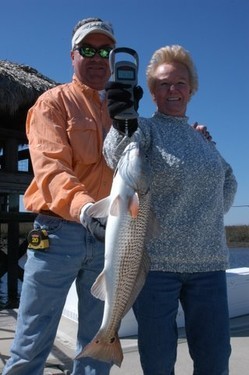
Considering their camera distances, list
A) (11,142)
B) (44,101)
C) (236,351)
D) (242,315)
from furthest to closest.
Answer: (11,142), (242,315), (236,351), (44,101)

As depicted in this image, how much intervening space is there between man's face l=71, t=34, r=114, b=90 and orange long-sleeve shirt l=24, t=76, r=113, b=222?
0.18ft

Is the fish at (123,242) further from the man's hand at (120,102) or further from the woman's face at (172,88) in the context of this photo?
the woman's face at (172,88)

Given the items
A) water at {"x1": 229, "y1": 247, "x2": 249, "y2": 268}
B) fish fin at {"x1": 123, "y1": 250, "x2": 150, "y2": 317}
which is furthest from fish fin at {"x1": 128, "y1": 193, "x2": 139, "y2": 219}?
water at {"x1": 229, "y1": 247, "x2": 249, "y2": 268}

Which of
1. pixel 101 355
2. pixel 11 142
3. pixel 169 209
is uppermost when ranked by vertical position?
pixel 11 142

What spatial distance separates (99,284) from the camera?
2523mm

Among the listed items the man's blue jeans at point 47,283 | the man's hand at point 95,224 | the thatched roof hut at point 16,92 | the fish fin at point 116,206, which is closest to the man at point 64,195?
the man's blue jeans at point 47,283

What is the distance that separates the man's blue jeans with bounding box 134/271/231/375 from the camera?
2732 mm

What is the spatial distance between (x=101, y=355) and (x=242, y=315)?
4.10 metres

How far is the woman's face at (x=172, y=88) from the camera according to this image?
2.92 m

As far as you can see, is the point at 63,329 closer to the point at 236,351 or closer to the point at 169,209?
the point at 236,351

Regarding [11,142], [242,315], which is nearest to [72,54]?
[242,315]

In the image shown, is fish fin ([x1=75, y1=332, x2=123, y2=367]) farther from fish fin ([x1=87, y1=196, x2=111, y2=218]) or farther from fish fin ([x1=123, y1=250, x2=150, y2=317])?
fish fin ([x1=87, y1=196, x2=111, y2=218])

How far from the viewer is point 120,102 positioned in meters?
2.47

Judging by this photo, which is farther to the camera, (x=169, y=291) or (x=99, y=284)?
(x=169, y=291)
